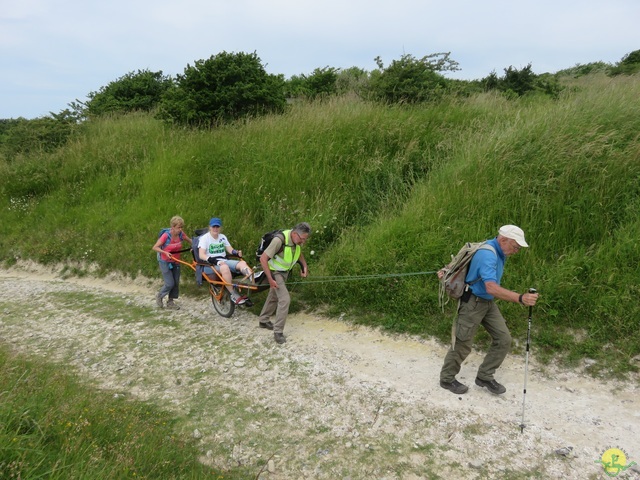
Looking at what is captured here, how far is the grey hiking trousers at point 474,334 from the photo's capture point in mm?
4773

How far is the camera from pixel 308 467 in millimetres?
3936

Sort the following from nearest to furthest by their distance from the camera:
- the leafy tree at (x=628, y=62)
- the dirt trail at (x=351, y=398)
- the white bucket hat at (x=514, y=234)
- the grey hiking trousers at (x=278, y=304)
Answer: the dirt trail at (x=351, y=398) < the white bucket hat at (x=514, y=234) < the grey hiking trousers at (x=278, y=304) < the leafy tree at (x=628, y=62)

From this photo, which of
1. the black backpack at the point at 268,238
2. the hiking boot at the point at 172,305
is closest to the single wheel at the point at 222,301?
the hiking boot at the point at 172,305

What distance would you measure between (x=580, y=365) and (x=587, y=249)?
1915 millimetres

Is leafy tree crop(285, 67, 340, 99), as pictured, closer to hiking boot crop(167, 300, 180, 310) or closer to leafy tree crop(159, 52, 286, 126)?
leafy tree crop(159, 52, 286, 126)

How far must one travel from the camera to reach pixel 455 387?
4941 mm

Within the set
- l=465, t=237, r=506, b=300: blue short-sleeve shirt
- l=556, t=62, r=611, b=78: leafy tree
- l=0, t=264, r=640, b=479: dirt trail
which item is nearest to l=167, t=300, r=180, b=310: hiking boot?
l=0, t=264, r=640, b=479: dirt trail

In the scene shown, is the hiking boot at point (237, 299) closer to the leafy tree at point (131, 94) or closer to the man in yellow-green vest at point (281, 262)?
the man in yellow-green vest at point (281, 262)

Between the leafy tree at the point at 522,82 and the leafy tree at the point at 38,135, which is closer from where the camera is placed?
the leafy tree at the point at 522,82

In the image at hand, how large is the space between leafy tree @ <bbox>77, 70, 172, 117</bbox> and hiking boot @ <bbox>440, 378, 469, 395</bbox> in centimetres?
1679

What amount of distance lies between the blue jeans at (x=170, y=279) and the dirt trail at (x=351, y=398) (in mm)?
877

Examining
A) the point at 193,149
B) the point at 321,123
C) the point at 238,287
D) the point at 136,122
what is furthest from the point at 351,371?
the point at 136,122

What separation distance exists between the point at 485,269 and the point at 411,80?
29.8 ft

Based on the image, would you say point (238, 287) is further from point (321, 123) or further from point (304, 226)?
point (321, 123)
